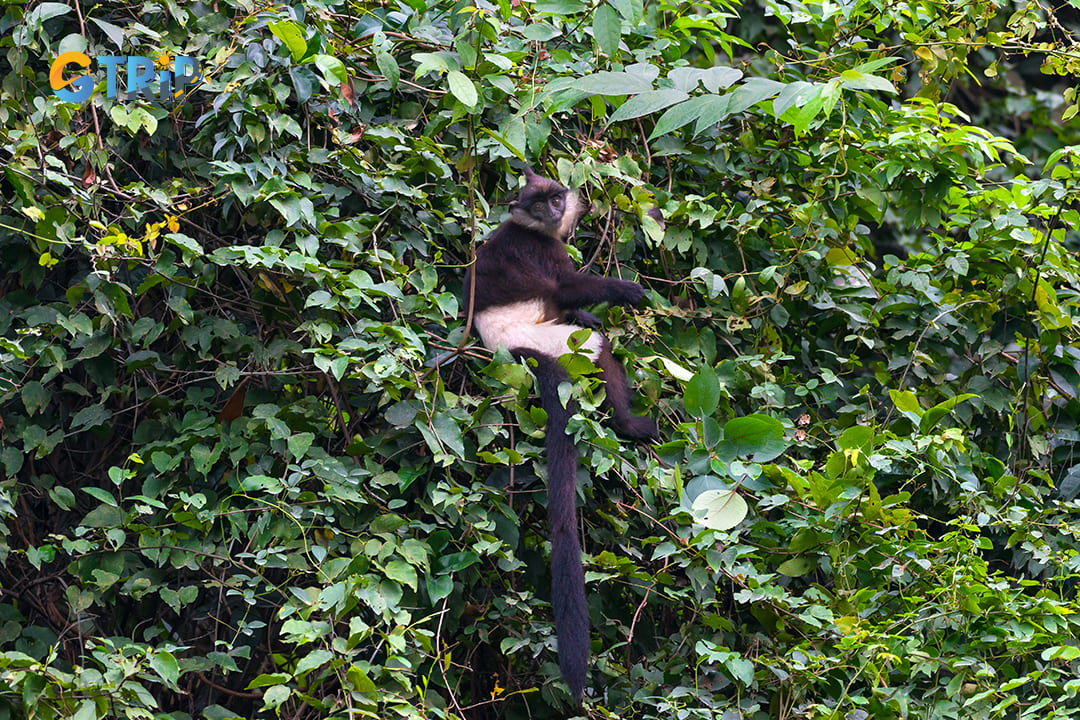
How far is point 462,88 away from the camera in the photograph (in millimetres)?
2605

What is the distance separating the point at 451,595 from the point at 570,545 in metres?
0.41

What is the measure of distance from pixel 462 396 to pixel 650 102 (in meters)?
1.72

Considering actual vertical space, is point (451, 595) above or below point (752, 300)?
below

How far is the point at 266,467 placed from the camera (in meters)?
2.86

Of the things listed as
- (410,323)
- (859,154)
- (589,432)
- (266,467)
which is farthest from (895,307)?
(266,467)

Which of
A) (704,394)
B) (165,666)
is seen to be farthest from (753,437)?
(165,666)

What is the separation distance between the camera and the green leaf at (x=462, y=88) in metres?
2.59

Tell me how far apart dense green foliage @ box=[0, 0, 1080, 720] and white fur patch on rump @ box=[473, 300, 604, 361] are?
11 centimetres

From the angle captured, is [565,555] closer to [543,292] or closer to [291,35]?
[543,292]

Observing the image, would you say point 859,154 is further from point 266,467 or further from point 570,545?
point 266,467

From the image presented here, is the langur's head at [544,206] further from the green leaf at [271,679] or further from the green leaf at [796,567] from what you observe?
the green leaf at [271,679]

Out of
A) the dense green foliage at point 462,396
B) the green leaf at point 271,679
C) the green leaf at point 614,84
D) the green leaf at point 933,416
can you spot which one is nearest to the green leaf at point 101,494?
the dense green foliage at point 462,396

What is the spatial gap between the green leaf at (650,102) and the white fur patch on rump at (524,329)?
2.01 m
